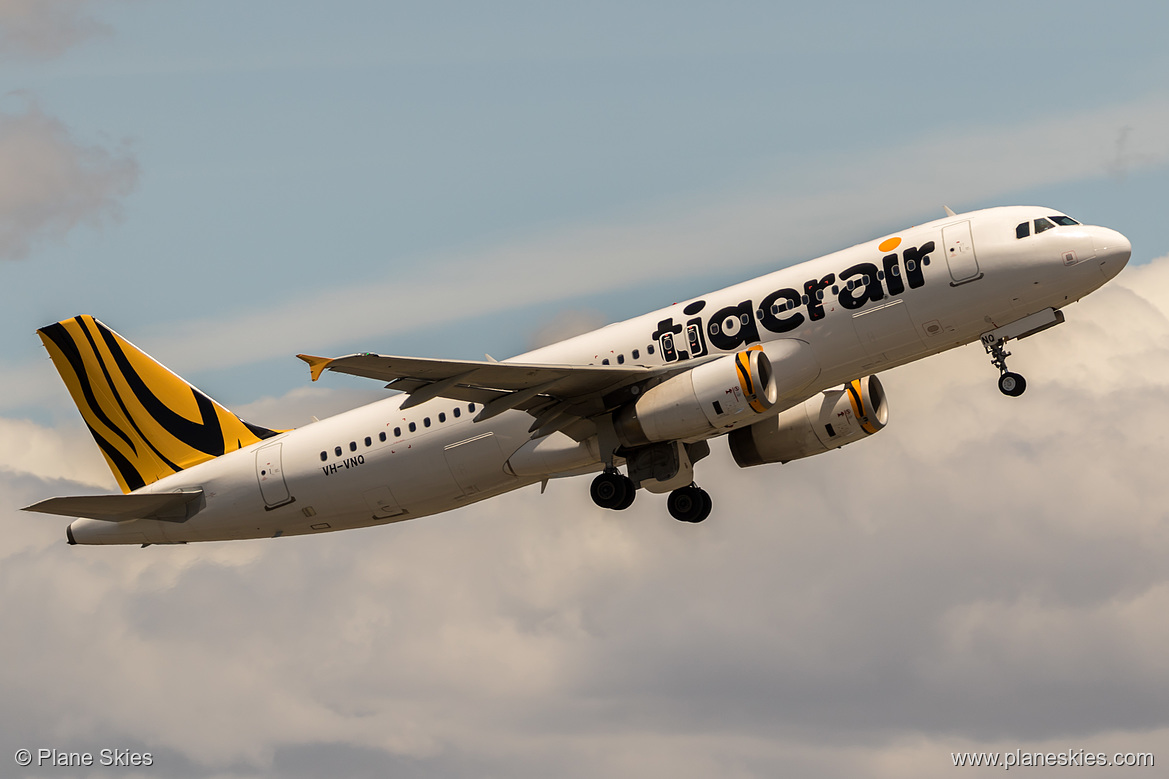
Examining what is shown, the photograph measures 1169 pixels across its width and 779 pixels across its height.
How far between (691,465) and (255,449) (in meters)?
14.5

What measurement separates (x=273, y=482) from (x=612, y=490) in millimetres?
11200

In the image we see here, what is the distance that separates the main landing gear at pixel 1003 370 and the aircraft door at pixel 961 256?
2.12 meters

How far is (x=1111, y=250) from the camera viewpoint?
1470 inches

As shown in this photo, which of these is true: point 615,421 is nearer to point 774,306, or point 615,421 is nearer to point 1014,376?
point 774,306

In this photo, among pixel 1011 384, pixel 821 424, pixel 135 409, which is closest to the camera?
pixel 1011 384

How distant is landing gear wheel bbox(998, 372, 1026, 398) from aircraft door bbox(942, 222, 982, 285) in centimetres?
312

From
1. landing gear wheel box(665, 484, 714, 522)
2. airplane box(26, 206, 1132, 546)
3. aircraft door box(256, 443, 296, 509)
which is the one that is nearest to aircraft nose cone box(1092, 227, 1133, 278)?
airplane box(26, 206, 1132, 546)

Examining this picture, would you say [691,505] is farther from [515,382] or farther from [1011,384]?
[1011,384]

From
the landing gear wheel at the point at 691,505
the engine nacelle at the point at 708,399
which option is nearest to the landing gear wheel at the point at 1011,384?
the engine nacelle at the point at 708,399

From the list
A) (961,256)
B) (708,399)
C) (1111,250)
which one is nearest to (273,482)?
(708,399)

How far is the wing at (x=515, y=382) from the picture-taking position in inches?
1394

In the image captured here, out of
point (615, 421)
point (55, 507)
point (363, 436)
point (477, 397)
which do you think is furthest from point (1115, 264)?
point (55, 507)

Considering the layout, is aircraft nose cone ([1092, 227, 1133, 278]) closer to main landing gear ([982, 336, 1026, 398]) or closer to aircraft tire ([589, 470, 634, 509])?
main landing gear ([982, 336, 1026, 398])

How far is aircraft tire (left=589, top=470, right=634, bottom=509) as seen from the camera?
1631 inches
